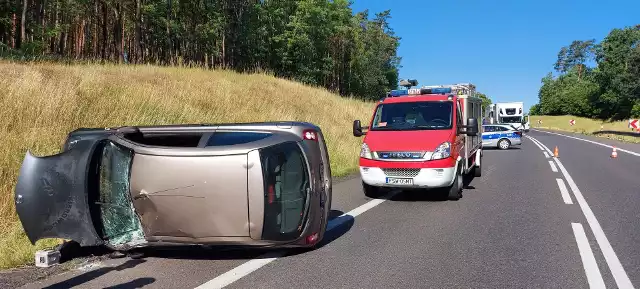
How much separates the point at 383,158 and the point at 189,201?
15.6 ft

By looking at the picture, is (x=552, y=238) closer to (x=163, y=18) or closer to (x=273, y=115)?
(x=273, y=115)

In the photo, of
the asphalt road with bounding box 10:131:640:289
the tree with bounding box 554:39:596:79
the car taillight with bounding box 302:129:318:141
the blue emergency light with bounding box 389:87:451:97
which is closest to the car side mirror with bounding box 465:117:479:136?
the asphalt road with bounding box 10:131:640:289

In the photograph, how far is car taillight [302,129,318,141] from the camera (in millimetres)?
4807

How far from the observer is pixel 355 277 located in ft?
14.4

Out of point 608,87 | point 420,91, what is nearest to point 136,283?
point 420,91

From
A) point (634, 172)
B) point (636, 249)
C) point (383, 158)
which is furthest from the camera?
point (634, 172)

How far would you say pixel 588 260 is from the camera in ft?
16.4

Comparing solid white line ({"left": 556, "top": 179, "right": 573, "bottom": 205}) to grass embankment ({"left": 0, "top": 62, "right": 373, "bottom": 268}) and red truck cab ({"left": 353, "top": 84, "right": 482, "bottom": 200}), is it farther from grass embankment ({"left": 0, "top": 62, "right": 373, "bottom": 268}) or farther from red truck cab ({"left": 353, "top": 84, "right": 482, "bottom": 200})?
grass embankment ({"left": 0, "top": 62, "right": 373, "bottom": 268})

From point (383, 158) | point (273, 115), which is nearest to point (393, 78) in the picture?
point (273, 115)

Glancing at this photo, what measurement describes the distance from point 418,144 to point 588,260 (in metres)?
3.72

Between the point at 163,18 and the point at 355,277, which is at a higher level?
the point at 163,18

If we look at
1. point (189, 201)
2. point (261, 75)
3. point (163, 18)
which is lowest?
point (189, 201)

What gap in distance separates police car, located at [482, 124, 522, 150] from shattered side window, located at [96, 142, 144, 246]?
24.0 m

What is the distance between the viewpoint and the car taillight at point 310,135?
15.8ft
